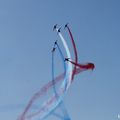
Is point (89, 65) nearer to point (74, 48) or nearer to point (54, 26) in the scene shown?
point (74, 48)

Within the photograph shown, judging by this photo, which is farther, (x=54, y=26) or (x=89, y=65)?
(x=54, y=26)

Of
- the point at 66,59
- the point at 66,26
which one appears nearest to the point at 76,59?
the point at 66,59

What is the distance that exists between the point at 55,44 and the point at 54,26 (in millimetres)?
5548

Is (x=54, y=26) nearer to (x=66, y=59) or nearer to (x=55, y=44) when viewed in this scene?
(x=55, y=44)

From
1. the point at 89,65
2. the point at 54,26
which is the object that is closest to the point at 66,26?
the point at 54,26

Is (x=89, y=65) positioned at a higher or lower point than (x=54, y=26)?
lower

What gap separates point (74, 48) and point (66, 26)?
24.4 feet

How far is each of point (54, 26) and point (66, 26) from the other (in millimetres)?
4891

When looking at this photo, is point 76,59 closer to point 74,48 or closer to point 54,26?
point 74,48

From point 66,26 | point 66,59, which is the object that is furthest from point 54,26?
point 66,59

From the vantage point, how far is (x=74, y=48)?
126062mm

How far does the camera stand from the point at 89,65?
12356 centimetres

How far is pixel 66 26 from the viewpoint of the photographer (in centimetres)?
12838

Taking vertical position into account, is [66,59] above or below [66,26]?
below
